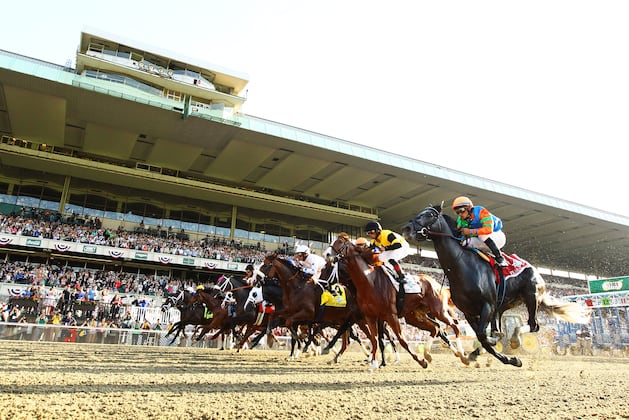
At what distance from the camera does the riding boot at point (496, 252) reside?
6.70 metres

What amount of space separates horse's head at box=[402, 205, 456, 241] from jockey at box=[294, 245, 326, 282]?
4.22 metres

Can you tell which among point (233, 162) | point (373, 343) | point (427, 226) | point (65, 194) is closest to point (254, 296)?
point (373, 343)

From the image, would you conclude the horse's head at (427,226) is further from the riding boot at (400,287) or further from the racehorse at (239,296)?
the racehorse at (239,296)

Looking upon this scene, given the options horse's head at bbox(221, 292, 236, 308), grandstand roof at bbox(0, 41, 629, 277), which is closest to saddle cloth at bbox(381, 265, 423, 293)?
horse's head at bbox(221, 292, 236, 308)

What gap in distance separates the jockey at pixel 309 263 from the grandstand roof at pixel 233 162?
56.7 ft

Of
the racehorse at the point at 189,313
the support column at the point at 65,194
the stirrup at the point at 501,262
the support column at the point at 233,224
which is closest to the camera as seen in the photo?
the stirrup at the point at 501,262

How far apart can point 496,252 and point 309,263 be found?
5.12m

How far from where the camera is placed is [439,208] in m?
7.00

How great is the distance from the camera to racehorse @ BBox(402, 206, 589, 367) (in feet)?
20.6

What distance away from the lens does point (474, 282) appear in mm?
6320

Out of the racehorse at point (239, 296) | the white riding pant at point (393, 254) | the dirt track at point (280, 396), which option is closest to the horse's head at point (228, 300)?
the racehorse at point (239, 296)

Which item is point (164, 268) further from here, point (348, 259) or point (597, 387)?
point (597, 387)

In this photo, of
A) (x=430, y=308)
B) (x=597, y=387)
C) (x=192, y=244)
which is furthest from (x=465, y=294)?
(x=192, y=244)

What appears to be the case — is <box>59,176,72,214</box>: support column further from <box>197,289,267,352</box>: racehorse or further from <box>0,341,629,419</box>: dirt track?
<box>0,341,629,419</box>: dirt track
